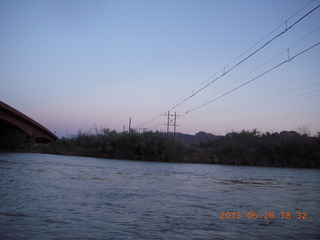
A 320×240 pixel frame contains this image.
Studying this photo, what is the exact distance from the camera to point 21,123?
57969mm

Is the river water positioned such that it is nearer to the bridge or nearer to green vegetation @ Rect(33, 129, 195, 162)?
Answer: the bridge

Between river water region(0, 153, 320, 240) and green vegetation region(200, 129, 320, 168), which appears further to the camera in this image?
green vegetation region(200, 129, 320, 168)

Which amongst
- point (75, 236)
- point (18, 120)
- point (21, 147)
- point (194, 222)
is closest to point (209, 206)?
point (194, 222)

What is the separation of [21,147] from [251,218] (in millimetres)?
60130

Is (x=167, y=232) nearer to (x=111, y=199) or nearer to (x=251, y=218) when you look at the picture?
(x=251, y=218)

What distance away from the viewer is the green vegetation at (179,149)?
58.0 meters

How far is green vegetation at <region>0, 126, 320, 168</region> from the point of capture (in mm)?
57969

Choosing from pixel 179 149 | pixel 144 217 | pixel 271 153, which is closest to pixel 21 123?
pixel 179 149

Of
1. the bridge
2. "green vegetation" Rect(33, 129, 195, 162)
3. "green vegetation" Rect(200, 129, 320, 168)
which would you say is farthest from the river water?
"green vegetation" Rect(200, 129, 320, 168)

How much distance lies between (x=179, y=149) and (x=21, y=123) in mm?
30385

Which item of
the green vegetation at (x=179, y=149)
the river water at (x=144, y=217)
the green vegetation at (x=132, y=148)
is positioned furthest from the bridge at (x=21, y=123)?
the river water at (x=144, y=217)

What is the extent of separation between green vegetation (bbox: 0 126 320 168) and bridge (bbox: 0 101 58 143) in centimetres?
228

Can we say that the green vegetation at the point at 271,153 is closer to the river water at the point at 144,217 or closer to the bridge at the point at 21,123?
the bridge at the point at 21,123

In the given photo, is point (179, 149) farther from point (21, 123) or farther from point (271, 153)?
point (21, 123)
